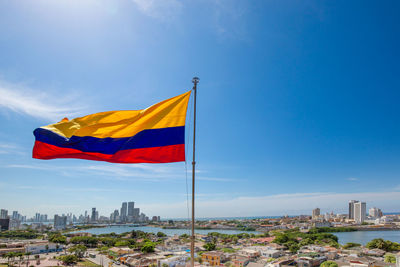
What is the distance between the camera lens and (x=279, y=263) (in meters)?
14.1

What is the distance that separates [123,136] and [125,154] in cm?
22

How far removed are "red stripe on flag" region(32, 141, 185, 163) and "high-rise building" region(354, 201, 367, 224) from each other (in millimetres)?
78256

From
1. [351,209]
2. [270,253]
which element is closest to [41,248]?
[270,253]

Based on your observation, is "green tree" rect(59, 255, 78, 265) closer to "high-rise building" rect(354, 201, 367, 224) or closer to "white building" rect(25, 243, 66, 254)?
"white building" rect(25, 243, 66, 254)

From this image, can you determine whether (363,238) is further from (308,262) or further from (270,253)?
(308,262)

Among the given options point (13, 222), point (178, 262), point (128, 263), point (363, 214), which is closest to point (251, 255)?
point (178, 262)

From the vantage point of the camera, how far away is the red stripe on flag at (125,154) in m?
2.94

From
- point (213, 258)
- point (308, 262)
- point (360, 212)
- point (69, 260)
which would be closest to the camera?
point (308, 262)

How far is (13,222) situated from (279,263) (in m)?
83.3

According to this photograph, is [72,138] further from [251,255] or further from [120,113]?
[251,255]

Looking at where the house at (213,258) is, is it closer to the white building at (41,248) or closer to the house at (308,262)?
the house at (308,262)

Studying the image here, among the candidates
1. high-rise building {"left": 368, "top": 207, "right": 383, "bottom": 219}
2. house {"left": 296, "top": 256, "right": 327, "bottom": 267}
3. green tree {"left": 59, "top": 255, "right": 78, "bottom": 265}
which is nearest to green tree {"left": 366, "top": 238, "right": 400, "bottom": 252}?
house {"left": 296, "top": 256, "right": 327, "bottom": 267}

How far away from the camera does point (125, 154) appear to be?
9.84 feet

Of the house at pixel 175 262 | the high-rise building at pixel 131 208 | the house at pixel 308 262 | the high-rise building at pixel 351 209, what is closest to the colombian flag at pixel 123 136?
the house at pixel 175 262
